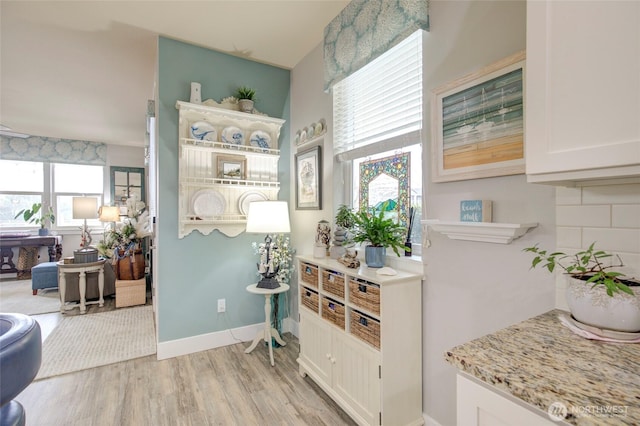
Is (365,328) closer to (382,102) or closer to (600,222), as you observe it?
(600,222)

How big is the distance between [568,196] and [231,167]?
248 cm

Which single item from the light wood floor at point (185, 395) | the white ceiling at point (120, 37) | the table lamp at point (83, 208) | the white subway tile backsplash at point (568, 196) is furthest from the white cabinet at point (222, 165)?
the table lamp at point (83, 208)

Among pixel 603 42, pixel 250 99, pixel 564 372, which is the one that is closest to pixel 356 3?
pixel 250 99

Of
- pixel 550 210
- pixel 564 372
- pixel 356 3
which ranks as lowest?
pixel 564 372

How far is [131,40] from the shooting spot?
2.61 meters

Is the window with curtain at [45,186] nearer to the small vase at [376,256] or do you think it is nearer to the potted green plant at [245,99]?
the potted green plant at [245,99]

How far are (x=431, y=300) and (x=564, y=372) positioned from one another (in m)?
0.95

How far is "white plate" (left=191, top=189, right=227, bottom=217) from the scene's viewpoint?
2.65 metres

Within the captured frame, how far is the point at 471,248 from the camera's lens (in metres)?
1.45

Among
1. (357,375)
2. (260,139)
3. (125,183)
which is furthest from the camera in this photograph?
(125,183)

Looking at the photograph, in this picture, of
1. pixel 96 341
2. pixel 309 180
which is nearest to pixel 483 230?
pixel 309 180

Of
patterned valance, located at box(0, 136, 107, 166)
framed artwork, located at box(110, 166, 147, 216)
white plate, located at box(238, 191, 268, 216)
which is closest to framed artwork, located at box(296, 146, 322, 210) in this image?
white plate, located at box(238, 191, 268, 216)

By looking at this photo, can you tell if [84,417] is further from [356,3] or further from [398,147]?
[356,3]

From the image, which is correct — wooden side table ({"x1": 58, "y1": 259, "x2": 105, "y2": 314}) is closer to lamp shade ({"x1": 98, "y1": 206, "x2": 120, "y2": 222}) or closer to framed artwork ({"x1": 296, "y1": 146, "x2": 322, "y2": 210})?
lamp shade ({"x1": 98, "y1": 206, "x2": 120, "y2": 222})
